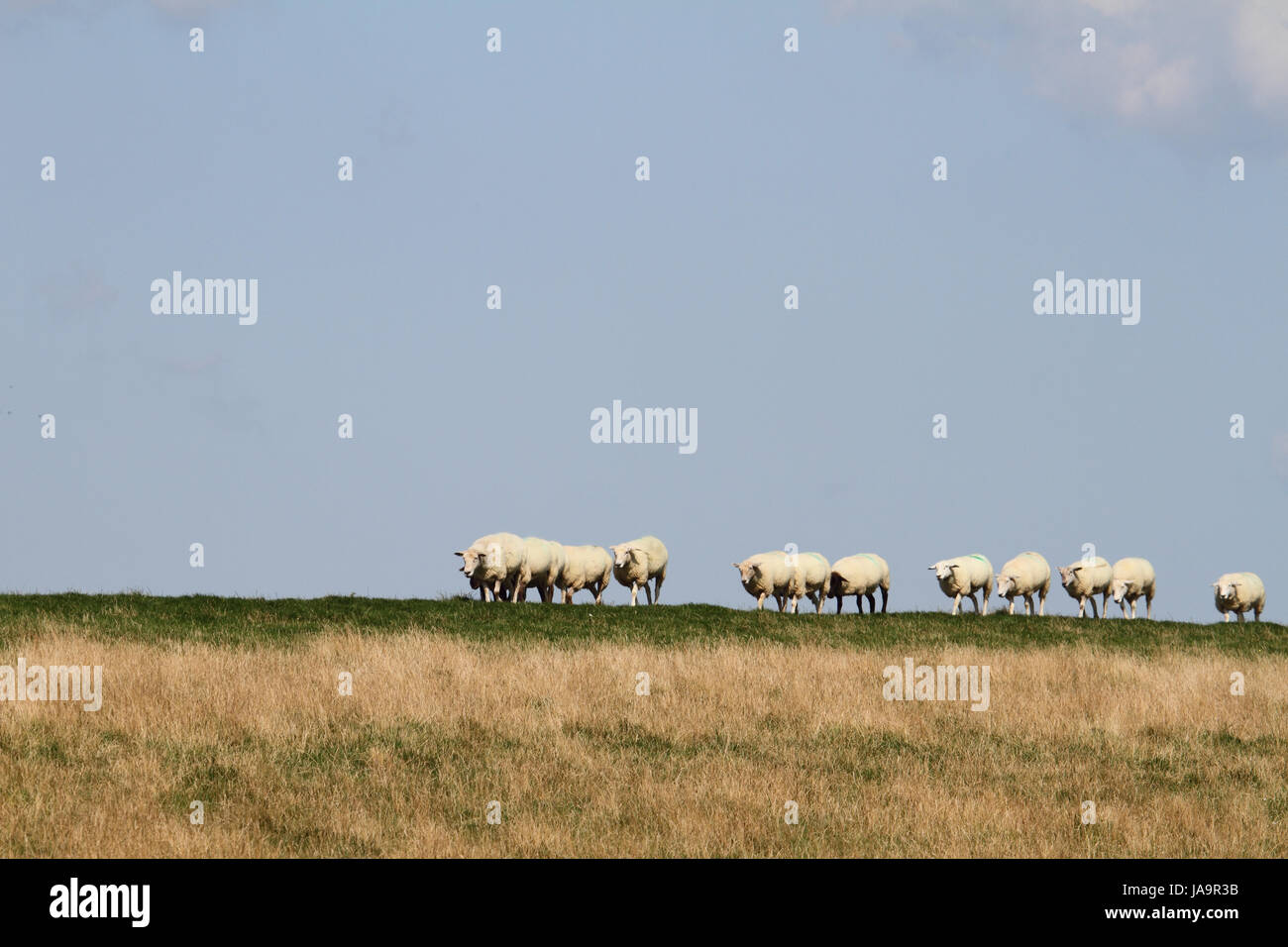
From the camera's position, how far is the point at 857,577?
41969 millimetres

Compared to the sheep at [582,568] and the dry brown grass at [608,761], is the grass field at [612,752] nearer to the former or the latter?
the dry brown grass at [608,761]

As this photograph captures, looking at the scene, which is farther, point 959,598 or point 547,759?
point 959,598

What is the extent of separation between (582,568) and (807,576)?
22.4 feet

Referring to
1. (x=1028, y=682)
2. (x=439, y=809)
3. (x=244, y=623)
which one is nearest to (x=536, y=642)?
(x=244, y=623)

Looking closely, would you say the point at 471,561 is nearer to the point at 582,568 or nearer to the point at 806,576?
the point at 582,568

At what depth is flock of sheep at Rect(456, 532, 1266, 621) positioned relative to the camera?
37.2 m

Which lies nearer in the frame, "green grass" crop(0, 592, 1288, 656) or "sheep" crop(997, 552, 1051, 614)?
"green grass" crop(0, 592, 1288, 656)

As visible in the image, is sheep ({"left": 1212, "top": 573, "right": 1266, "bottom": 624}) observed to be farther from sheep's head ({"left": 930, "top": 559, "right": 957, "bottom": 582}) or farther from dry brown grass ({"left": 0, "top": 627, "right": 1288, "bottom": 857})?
dry brown grass ({"left": 0, "top": 627, "right": 1288, "bottom": 857})

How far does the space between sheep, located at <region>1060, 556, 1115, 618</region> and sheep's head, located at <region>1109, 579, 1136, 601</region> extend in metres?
0.24

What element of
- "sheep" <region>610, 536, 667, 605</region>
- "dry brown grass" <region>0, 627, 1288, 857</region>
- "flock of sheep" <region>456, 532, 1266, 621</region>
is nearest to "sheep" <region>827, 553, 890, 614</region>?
"flock of sheep" <region>456, 532, 1266, 621</region>

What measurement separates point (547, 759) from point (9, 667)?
324 inches

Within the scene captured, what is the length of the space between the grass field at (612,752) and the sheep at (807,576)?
16402mm

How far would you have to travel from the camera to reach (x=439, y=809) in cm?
1164

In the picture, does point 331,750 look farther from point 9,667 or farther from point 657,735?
point 9,667
